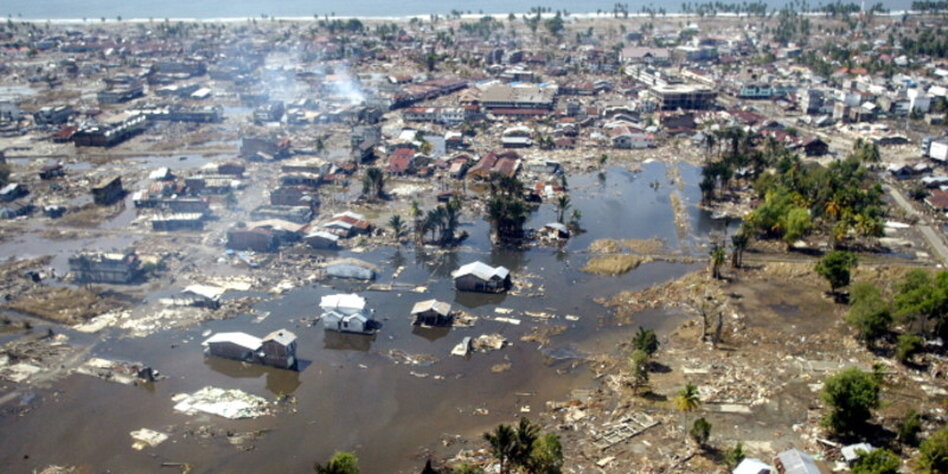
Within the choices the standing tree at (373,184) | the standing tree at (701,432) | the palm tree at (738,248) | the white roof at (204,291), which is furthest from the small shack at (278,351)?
the palm tree at (738,248)

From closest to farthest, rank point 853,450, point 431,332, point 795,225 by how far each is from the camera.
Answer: point 853,450, point 431,332, point 795,225

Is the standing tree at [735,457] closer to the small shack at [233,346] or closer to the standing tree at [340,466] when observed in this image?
the standing tree at [340,466]

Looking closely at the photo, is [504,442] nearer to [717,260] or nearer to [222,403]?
[222,403]

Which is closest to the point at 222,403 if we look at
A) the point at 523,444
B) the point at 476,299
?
the point at 523,444

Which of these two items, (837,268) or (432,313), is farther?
(837,268)

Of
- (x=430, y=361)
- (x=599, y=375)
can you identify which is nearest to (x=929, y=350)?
(x=599, y=375)

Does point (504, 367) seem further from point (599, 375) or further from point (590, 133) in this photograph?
point (590, 133)
